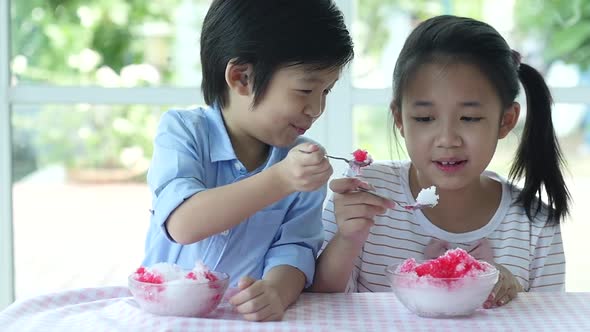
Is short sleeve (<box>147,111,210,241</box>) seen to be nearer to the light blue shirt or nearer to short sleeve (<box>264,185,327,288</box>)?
the light blue shirt

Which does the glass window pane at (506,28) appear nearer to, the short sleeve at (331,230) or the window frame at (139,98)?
the window frame at (139,98)

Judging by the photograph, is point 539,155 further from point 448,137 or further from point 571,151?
point 571,151

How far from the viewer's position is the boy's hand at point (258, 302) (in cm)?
122

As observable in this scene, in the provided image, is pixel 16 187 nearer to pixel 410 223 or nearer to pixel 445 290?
pixel 410 223

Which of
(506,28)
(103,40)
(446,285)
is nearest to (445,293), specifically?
(446,285)

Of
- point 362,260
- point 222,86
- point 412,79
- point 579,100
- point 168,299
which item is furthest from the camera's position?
point 579,100

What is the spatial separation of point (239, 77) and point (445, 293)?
0.54 metres

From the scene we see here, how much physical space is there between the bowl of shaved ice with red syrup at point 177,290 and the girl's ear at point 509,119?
73 cm

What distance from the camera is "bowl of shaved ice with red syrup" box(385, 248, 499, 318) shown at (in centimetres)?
122

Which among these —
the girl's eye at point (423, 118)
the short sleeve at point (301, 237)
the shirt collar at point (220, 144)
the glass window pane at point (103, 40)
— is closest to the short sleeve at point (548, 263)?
the girl's eye at point (423, 118)

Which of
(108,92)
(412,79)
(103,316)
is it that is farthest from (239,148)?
(108,92)

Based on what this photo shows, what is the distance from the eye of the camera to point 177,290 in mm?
1190

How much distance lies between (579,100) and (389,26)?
0.57 m

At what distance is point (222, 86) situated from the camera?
1.54 m
